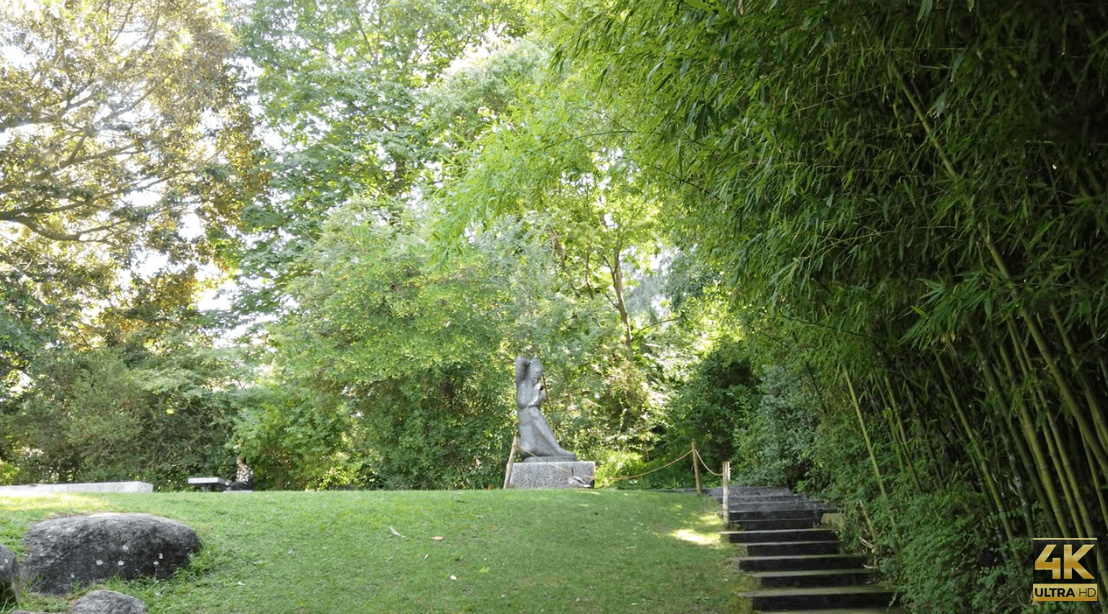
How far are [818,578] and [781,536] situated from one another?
116 centimetres

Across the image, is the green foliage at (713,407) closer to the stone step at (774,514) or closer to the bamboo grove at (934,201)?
the stone step at (774,514)

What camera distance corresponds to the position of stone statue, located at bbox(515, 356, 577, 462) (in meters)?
11.2

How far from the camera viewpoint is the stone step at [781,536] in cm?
786

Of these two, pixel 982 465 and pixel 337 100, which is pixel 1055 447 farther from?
pixel 337 100

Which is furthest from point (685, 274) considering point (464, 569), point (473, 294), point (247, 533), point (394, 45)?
point (394, 45)

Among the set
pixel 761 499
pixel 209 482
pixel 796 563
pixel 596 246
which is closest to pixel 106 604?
pixel 796 563

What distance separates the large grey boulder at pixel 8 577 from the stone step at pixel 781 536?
235 inches

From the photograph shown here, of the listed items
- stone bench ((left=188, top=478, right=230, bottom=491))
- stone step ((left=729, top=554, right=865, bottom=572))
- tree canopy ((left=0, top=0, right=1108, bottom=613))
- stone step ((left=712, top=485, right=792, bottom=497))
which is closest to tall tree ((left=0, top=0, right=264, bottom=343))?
tree canopy ((left=0, top=0, right=1108, bottom=613))

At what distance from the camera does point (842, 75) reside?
3.15 m

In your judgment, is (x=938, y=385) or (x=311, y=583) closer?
(x=938, y=385)

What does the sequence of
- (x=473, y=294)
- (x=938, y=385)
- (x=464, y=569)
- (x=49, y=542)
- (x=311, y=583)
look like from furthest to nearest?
(x=473, y=294)
(x=464, y=569)
(x=311, y=583)
(x=49, y=542)
(x=938, y=385)

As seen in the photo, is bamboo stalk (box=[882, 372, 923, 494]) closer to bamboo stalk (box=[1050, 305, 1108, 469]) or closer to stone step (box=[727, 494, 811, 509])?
bamboo stalk (box=[1050, 305, 1108, 469])

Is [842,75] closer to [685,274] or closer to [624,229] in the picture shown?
[685,274]

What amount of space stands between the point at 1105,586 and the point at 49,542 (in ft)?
20.0
